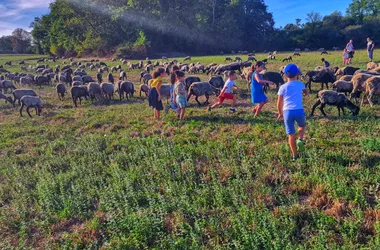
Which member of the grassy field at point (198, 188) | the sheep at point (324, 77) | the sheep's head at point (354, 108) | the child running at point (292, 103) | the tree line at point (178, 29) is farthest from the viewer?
the tree line at point (178, 29)

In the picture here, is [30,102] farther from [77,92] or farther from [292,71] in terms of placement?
[292,71]

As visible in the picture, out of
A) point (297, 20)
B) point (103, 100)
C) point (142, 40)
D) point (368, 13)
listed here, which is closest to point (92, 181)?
point (103, 100)

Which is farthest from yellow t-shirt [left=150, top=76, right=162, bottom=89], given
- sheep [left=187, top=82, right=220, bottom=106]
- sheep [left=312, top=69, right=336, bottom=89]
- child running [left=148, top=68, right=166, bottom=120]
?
sheep [left=312, top=69, right=336, bottom=89]

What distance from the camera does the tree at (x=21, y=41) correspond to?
97.0 meters

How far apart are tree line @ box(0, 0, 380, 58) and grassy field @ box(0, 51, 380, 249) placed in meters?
47.4

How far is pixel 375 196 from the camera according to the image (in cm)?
467

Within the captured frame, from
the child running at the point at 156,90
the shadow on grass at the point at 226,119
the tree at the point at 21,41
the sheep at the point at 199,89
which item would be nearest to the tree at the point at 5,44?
the tree at the point at 21,41

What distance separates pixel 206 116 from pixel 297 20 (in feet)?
264

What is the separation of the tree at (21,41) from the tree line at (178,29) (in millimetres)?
27957

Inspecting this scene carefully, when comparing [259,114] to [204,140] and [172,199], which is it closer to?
[204,140]

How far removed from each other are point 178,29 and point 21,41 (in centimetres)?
6816

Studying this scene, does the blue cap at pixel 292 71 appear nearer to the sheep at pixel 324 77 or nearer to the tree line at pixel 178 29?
the sheep at pixel 324 77

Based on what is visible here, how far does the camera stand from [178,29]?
5862 cm


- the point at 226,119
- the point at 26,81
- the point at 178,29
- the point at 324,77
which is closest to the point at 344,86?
the point at 324,77
